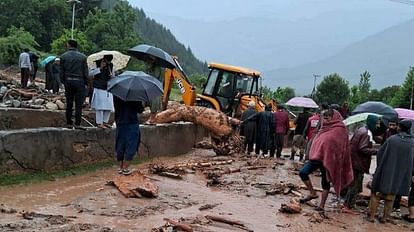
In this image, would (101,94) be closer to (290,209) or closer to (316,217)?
(290,209)

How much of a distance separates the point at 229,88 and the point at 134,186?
39.7 ft

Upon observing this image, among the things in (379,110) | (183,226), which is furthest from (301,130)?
(183,226)

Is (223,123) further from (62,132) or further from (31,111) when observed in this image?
(62,132)

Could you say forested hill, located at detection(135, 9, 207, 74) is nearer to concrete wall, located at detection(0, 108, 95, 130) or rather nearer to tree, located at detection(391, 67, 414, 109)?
tree, located at detection(391, 67, 414, 109)

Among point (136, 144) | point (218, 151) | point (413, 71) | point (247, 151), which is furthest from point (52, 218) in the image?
point (413, 71)

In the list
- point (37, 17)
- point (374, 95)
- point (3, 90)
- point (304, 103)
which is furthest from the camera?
point (374, 95)

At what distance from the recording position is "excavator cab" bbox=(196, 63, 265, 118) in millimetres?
19172

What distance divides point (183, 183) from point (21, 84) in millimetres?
12162

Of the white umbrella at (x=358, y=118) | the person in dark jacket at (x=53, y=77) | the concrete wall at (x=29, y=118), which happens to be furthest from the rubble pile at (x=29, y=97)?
the white umbrella at (x=358, y=118)

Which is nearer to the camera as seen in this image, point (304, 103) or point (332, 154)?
point (332, 154)

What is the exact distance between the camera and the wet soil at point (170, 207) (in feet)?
19.8

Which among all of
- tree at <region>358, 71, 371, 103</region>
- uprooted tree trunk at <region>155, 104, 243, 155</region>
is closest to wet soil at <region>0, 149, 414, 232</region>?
uprooted tree trunk at <region>155, 104, 243, 155</region>

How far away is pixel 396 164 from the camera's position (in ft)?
26.5

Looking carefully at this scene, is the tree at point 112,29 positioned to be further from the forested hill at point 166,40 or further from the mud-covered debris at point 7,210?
the mud-covered debris at point 7,210
